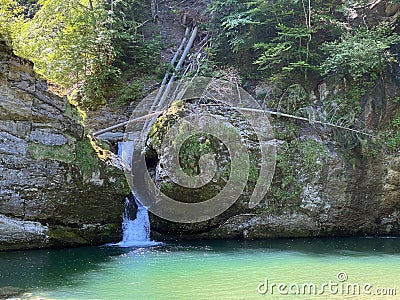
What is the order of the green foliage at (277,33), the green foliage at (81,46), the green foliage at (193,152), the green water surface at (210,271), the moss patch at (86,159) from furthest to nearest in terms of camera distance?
the green foliage at (81,46), the green foliage at (277,33), the green foliage at (193,152), the moss patch at (86,159), the green water surface at (210,271)

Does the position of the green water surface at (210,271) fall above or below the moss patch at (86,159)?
below

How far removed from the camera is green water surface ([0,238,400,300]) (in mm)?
5524

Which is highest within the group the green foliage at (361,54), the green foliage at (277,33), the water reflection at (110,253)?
the green foliage at (277,33)

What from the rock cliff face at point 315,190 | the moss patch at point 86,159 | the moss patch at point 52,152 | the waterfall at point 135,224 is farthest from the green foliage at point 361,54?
the moss patch at point 52,152

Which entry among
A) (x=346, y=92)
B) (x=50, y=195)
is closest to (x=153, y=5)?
(x=346, y=92)

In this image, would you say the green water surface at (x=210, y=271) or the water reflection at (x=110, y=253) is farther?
the water reflection at (x=110, y=253)

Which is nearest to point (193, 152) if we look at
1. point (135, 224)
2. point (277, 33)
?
point (135, 224)

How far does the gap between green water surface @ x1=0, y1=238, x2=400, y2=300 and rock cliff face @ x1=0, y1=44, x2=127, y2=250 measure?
577 mm

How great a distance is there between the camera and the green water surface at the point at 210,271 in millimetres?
5524

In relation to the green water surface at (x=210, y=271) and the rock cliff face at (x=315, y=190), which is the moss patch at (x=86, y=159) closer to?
the rock cliff face at (x=315, y=190)

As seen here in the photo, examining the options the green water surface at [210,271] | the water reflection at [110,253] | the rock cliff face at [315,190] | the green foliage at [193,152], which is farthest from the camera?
the rock cliff face at [315,190]

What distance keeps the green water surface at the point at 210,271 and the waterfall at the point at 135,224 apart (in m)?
→ 0.83

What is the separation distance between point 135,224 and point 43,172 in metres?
3.04

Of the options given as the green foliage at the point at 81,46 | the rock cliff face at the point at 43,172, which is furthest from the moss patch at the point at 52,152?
the green foliage at the point at 81,46
